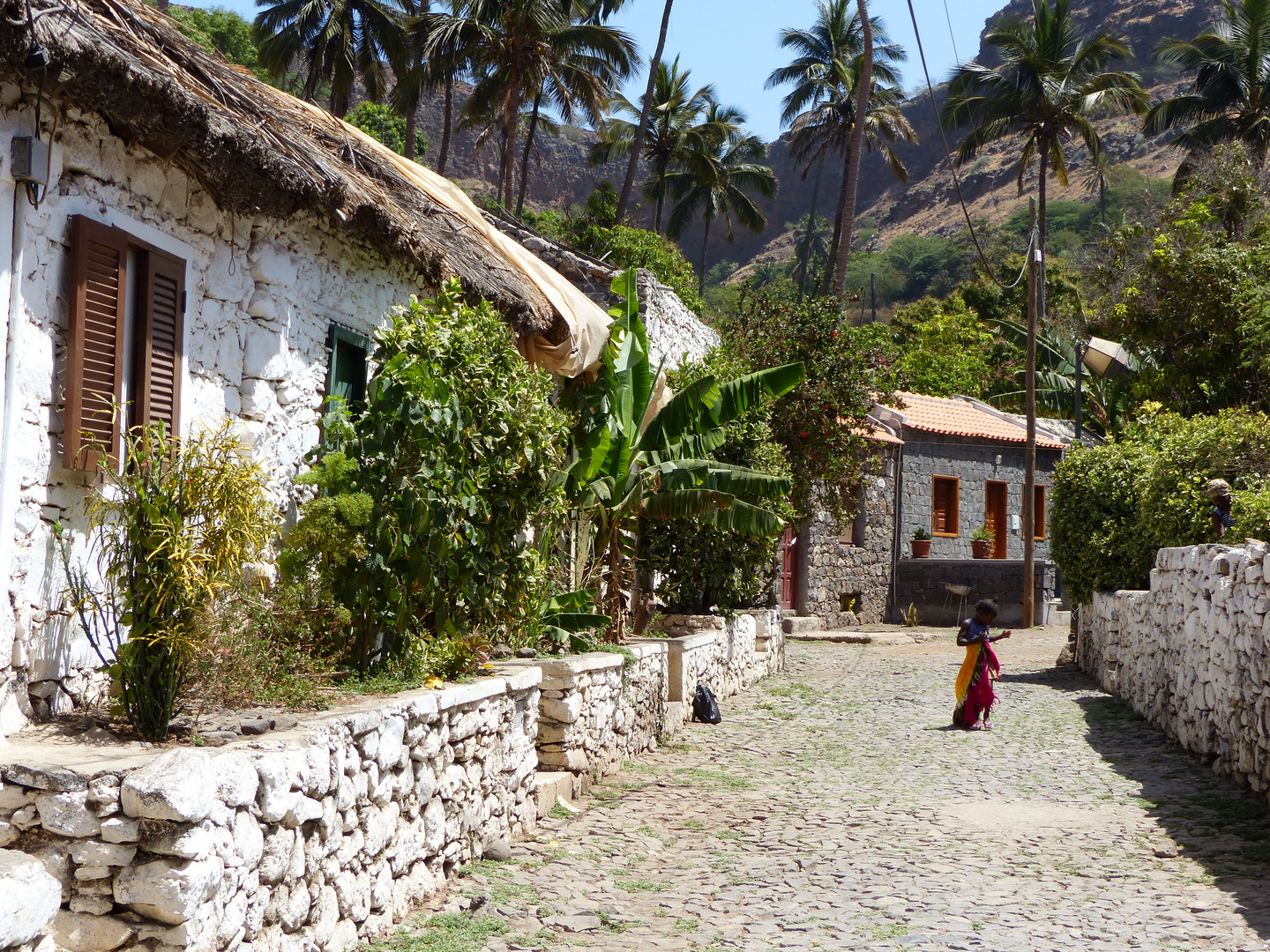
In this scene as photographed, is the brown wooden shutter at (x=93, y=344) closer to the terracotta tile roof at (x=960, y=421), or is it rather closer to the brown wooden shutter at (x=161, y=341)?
the brown wooden shutter at (x=161, y=341)

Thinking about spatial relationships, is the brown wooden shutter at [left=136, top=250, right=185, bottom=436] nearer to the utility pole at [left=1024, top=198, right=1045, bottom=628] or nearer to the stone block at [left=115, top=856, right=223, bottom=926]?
the stone block at [left=115, top=856, right=223, bottom=926]

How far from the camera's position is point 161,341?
5.27 metres

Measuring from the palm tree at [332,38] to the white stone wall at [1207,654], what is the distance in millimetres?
25141

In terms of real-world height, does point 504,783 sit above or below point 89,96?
below

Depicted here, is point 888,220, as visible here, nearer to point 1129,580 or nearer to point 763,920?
point 1129,580

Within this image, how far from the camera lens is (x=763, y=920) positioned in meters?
5.26

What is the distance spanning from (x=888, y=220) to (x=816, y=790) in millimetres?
85287

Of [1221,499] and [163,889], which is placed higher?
[1221,499]

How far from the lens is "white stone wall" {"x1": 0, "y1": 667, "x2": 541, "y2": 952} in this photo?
3.36 metres

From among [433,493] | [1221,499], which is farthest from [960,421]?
[433,493]

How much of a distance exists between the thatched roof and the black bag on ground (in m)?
4.72

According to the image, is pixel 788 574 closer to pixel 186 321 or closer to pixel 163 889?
pixel 186 321

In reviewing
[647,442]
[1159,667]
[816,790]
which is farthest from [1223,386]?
[816,790]

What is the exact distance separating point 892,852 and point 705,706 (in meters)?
4.84
